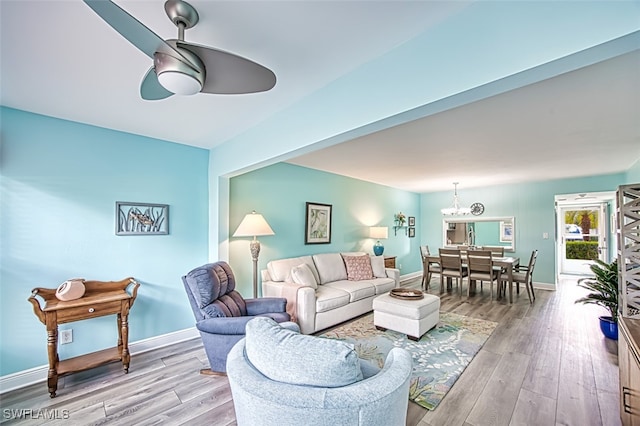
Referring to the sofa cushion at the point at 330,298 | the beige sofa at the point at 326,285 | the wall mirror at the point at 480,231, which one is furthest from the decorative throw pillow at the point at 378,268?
the wall mirror at the point at 480,231

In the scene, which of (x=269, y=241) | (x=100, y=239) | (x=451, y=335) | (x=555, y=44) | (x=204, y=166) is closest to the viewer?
(x=555, y=44)

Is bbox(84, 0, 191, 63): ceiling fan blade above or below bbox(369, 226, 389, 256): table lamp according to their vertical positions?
above

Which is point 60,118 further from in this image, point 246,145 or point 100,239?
point 246,145

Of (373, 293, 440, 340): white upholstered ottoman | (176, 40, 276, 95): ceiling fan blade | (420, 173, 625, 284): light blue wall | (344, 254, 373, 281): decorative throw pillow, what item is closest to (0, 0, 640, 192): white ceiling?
(176, 40, 276, 95): ceiling fan blade

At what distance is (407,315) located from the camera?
3.31m

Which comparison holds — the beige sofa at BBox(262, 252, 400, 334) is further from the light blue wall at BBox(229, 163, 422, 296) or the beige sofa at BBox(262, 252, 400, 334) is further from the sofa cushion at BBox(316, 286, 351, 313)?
the light blue wall at BBox(229, 163, 422, 296)

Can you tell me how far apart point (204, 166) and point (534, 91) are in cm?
355

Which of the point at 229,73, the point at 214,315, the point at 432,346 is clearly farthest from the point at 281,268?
the point at 229,73

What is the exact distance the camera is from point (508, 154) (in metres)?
3.89

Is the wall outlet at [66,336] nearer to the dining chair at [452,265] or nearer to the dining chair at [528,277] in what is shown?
the dining chair at [452,265]

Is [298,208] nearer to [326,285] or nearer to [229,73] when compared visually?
[326,285]

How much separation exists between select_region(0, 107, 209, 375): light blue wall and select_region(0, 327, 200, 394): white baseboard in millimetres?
57

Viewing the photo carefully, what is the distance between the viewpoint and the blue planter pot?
3280 mm

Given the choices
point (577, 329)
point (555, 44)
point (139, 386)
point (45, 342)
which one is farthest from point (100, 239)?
point (577, 329)
